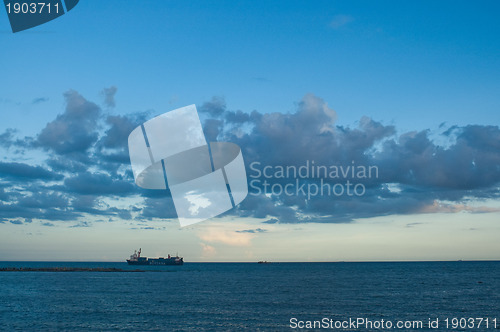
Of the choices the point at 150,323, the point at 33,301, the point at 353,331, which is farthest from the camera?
the point at 33,301

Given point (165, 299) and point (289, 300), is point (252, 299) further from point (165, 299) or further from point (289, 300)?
point (165, 299)

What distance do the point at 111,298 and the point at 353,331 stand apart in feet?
159

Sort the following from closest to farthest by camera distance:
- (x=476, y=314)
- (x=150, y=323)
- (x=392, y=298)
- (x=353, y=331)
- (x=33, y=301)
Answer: (x=353, y=331) → (x=150, y=323) → (x=476, y=314) → (x=33, y=301) → (x=392, y=298)

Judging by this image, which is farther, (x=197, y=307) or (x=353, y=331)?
(x=197, y=307)

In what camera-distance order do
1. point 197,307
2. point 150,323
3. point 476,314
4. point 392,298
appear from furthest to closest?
1. point 392,298
2. point 197,307
3. point 476,314
4. point 150,323

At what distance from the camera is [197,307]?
217 feet

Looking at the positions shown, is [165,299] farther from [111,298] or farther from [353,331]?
[353,331]

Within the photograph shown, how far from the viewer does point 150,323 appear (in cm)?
5222

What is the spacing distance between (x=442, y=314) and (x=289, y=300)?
2489 cm

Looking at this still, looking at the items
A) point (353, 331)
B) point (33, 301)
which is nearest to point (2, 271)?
point (33, 301)


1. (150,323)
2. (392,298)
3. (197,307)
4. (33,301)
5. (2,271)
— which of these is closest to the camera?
(150,323)

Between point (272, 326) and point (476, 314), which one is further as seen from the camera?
point (476, 314)

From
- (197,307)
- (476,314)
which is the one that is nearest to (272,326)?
(197,307)

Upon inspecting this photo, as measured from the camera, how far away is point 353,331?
4772cm
